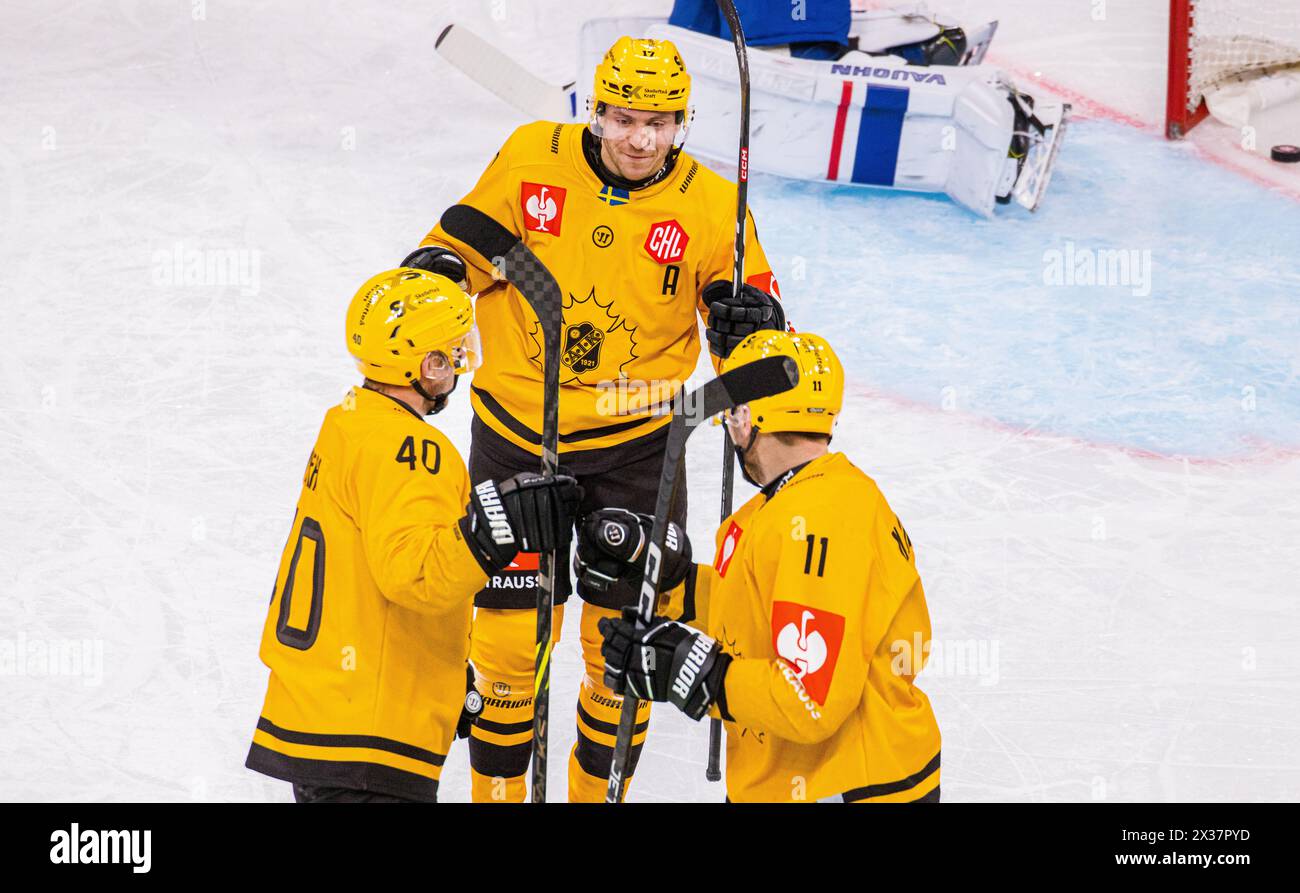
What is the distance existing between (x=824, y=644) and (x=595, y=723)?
1161 mm

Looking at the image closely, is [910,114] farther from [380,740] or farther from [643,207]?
[380,740]

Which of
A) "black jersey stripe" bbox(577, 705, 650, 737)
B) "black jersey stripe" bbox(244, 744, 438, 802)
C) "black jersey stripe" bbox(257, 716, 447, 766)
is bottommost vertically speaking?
"black jersey stripe" bbox(577, 705, 650, 737)

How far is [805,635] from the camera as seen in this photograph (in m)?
2.31

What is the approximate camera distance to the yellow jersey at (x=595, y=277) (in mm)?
3201

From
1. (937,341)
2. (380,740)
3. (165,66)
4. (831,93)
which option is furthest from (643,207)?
(165,66)

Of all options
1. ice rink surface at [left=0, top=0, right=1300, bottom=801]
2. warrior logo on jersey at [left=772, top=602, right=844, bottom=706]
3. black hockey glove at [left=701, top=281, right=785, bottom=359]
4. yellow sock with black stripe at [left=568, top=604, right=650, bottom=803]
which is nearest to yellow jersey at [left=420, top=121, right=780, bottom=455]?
black hockey glove at [left=701, top=281, right=785, bottom=359]

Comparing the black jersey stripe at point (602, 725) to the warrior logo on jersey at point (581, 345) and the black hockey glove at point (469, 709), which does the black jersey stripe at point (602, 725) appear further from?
the warrior logo on jersey at point (581, 345)

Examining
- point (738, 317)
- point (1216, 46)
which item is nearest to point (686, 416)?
point (738, 317)

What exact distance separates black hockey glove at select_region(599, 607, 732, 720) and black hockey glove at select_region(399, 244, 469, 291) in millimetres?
909

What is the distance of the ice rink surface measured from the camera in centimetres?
368

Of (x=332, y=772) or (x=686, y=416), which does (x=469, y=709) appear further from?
(x=686, y=416)

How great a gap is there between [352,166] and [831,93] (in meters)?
1.86

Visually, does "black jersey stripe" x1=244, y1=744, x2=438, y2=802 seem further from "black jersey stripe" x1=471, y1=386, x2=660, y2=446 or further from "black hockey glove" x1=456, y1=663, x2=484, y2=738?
"black jersey stripe" x1=471, y1=386, x2=660, y2=446

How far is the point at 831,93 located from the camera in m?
6.10
